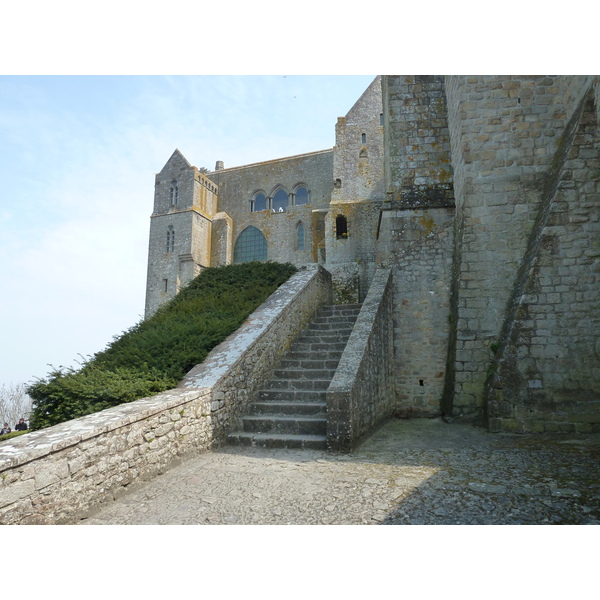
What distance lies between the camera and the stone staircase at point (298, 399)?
562cm

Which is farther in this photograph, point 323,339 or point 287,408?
point 323,339

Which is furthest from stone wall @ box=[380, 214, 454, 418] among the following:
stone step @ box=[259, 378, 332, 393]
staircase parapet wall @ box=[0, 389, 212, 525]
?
staircase parapet wall @ box=[0, 389, 212, 525]

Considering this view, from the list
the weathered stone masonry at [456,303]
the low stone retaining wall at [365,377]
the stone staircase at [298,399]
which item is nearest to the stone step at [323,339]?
the stone staircase at [298,399]

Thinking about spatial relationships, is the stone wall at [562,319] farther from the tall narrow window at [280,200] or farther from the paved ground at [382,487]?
the tall narrow window at [280,200]

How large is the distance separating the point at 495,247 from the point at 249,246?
65.1 feet

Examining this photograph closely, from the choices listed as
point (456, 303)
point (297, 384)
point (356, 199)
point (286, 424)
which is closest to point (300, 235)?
point (356, 199)

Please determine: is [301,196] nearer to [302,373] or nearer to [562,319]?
[302,373]

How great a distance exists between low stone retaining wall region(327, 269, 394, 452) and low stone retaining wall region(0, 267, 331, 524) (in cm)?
149

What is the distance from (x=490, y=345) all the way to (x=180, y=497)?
5500mm

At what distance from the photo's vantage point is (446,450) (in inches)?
212

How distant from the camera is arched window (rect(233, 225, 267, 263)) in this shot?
2522cm

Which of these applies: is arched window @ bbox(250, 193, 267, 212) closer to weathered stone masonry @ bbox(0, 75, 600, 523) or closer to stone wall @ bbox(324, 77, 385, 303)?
stone wall @ bbox(324, 77, 385, 303)

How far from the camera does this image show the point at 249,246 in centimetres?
2569

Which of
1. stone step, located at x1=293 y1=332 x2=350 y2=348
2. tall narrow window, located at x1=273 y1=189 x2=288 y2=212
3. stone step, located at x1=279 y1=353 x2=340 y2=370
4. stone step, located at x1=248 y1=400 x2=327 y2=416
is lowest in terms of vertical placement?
stone step, located at x1=248 y1=400 x2=327 y2=416
